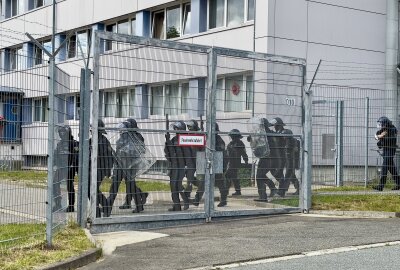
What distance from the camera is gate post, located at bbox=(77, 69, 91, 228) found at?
30.8 feet

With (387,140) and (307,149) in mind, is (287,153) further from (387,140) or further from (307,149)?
(387,140)

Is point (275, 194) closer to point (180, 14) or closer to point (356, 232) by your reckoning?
point (356, 232)

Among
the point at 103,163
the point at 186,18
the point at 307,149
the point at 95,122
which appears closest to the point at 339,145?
the point at 307,149

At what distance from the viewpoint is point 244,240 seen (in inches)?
346

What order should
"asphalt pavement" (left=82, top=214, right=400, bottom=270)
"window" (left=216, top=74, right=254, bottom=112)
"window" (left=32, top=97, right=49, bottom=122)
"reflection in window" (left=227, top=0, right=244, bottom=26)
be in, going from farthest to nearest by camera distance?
"reflection in window" (left=227, top=0, right=244, bottom=26), "window" (left=216, top=74, right=254, bottom=112), "window" (left=32, top=97, right=49, bottom=122), "asphalt pavement" (left=82, top=214, right=400, bottom=270)

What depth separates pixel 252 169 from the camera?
11.2 meters

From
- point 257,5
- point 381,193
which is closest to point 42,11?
point 257,5

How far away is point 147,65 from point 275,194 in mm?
3636

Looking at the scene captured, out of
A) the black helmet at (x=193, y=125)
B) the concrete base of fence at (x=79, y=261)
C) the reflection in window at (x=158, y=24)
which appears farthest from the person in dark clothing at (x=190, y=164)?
the reflection in window at (x=158, y=24)

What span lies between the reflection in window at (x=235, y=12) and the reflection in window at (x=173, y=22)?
9.70 feet

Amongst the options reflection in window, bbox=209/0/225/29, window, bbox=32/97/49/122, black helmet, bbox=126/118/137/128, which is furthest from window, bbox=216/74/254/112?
reflection in window, bbox=209/0/225/29

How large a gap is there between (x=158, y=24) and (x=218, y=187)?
48.4 feet

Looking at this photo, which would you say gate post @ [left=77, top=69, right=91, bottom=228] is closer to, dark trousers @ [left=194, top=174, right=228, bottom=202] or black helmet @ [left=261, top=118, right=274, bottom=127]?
dark trousers @ [left=194, top=174, right=228, bottom=202]

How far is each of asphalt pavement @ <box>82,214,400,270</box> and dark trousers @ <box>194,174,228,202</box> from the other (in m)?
0.48
